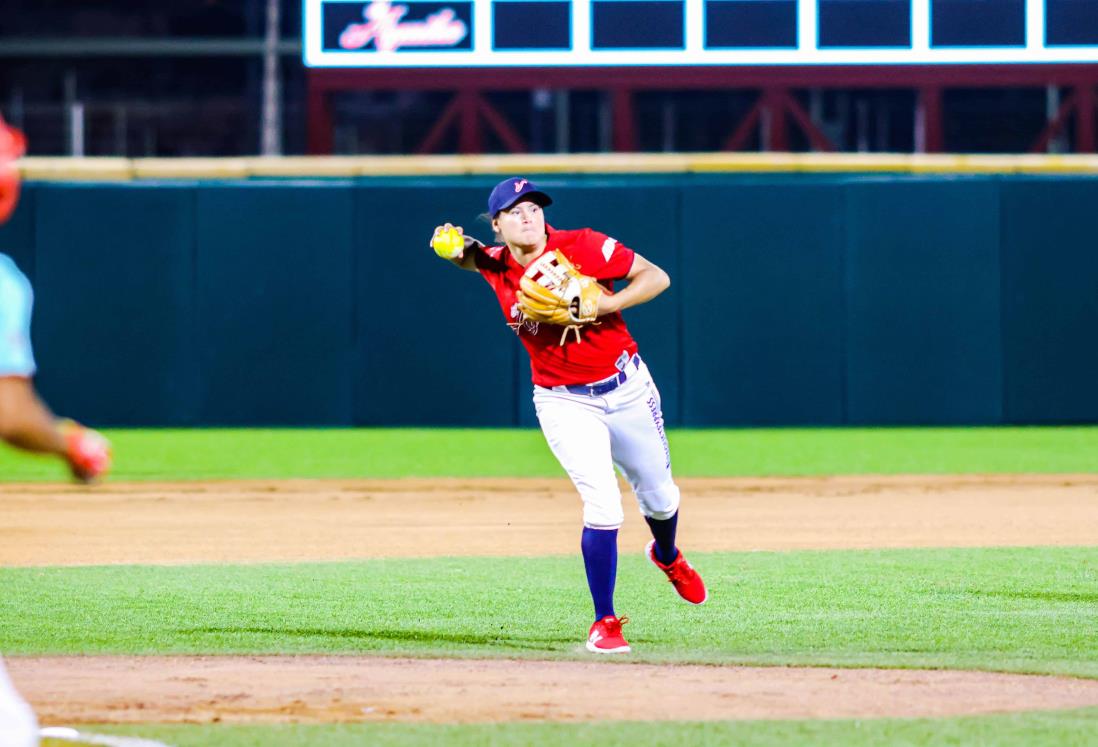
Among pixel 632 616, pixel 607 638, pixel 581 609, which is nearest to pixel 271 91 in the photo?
pixel 581 609

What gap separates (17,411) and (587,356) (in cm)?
304

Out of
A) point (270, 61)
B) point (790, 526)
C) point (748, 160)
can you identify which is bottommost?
point (790, 526)

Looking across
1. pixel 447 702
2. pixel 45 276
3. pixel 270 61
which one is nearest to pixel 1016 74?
pixel 45 276

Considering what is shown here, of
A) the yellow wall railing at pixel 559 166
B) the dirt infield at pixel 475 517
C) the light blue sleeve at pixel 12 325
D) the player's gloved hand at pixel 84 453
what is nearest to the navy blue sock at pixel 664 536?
the dirt infield at pixel 475 517

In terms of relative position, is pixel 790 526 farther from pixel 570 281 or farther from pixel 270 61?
pixel 270 61

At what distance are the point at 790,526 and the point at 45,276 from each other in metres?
8.64

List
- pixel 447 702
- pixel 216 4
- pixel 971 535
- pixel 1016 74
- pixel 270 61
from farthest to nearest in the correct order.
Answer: pixel 216 4, pixel 270 61, pixel 1016 74, pixel 971 535, pixel 447 702

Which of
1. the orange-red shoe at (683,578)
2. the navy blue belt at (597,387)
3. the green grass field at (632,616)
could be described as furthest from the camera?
the orange-red shoe at (683,578)

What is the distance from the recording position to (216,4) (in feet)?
107

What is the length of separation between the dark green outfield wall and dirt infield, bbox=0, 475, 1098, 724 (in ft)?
11.7

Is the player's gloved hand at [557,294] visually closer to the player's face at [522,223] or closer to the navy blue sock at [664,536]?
the player's face at [522,223]

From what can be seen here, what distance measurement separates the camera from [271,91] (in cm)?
3012

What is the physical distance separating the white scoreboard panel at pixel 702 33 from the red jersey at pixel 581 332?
9.09 m

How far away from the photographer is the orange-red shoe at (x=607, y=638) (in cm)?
572
